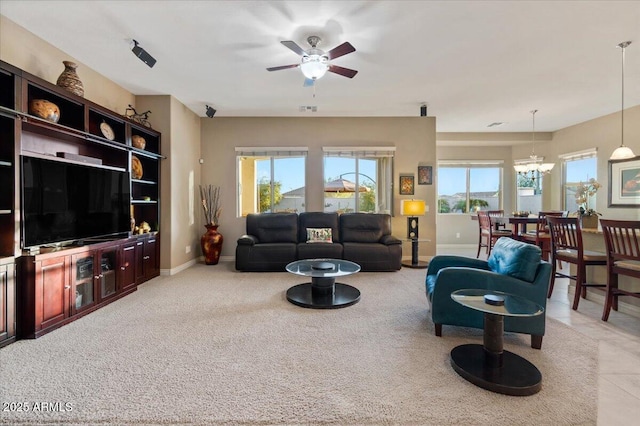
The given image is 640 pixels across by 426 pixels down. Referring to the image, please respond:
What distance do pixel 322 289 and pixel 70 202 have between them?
2.91 meters

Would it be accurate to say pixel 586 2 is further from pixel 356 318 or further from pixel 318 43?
pixel 356 318

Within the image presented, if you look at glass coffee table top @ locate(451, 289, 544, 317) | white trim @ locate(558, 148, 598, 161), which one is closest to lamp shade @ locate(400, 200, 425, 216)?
glass coffee table top @ locate(451, 289, 544, 317)

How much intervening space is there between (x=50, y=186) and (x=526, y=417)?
4228 millimetres

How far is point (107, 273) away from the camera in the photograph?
3498mm

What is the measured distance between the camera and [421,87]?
14.6 ft

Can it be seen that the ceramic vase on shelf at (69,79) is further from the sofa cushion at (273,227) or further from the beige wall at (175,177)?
the sofa cushion at (273,227)

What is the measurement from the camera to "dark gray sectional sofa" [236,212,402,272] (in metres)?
5.03

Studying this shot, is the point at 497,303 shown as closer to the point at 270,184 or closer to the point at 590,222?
the point at 590,222

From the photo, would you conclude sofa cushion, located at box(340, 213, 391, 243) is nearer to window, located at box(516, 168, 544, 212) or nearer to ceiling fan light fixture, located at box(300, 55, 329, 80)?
ceiling fan light fixture, located at box(300, 55, 329, 80)

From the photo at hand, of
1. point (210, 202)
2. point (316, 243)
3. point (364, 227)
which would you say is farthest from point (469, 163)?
point (210, 202)

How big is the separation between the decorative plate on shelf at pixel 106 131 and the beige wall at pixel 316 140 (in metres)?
2.30

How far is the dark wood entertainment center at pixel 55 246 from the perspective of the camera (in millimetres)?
2523

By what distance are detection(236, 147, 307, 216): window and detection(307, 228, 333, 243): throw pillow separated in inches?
33.7

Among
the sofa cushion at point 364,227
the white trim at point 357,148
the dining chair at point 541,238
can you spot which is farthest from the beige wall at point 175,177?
the dining chair at point 541,238
